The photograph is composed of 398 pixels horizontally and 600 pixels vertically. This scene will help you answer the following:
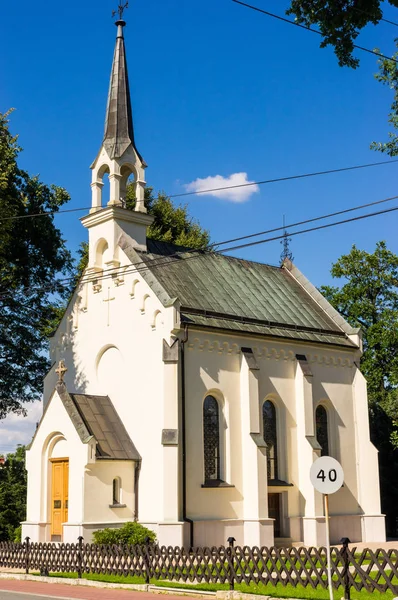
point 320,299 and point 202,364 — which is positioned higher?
point 320,299

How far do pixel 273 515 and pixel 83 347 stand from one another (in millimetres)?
10456

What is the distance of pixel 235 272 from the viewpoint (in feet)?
119

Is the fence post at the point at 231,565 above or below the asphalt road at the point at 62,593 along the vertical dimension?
above

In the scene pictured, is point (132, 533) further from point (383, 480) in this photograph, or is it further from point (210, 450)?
point (383, 480)

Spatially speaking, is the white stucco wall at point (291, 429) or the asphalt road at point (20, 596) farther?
the white stucco wall at point (291, 429)

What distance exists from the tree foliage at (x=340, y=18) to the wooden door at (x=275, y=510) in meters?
20.5

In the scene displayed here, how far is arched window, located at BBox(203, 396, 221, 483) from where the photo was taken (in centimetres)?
2899

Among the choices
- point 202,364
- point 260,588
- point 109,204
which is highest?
point 109,204

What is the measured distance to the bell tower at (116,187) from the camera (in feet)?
104

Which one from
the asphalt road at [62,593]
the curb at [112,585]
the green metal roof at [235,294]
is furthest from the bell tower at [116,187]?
the asphalt road at [62,593]

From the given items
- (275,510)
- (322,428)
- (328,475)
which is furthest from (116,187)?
(328,475)

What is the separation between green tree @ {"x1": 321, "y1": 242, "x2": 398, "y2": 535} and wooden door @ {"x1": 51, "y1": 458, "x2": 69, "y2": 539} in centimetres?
1881

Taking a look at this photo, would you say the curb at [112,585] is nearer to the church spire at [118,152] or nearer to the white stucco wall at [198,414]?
the white stucco wall at [198,414]

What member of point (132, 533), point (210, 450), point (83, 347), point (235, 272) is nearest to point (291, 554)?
point (132, 533)
